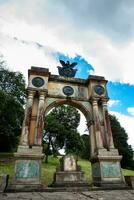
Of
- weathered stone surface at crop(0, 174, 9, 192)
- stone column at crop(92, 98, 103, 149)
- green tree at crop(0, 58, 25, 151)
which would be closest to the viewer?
weathered stone surface at crop(0, 174, 9, 192)

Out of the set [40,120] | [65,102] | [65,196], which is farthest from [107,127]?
[65,196]

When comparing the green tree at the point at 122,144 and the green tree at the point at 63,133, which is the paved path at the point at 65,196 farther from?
the green tree at the point at 122,144

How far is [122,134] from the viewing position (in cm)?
3616

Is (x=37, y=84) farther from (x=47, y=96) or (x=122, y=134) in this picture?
(x=122, y=134)

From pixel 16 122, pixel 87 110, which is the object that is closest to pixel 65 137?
pixel 16 122

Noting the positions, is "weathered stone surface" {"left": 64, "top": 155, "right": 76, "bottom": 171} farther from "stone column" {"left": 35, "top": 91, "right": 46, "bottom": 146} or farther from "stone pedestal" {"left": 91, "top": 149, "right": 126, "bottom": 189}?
"stone column" {"left": 35, "top": 91, "right": 46, "bottom": 146}

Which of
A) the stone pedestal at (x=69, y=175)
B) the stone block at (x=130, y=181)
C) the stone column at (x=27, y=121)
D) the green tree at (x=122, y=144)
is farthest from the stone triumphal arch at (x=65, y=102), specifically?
the green tree at (x=122, y=144)

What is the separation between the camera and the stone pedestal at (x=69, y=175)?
9.56 m

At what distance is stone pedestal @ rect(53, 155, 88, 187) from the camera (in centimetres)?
956

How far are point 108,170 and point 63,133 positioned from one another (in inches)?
626

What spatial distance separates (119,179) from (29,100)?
23.9ft

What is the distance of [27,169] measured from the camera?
9461 mm

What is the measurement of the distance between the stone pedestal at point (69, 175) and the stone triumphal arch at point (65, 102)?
102 centimetres

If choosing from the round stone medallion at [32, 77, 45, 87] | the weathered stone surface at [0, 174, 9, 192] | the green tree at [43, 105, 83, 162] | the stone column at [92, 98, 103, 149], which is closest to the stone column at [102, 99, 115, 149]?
the stone column at [92, 98, 103, 149]
